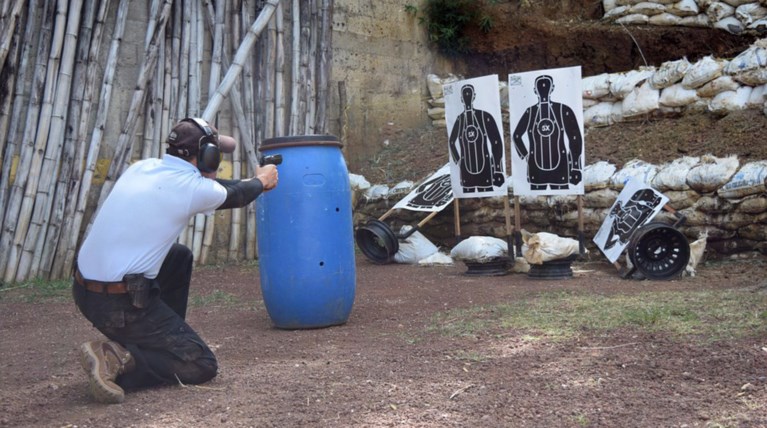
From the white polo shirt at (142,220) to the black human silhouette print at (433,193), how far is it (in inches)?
215

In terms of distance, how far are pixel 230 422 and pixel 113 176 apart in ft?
17.3

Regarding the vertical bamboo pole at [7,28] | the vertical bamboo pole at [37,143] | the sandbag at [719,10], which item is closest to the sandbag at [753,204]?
the sandbag at [719,10]

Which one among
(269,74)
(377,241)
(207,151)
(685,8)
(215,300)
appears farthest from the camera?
(685,8)

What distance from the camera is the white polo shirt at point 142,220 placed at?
395cm

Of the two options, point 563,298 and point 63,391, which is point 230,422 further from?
point 563,298

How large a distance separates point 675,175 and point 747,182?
2.18 ft

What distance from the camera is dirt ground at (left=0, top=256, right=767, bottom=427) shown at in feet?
11.3

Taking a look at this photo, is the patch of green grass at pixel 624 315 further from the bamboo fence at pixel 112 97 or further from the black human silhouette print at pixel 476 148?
the bamboo fence at pixel 112 97

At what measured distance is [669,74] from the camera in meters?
8.88

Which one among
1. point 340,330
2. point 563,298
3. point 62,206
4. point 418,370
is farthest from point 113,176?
point 418,370

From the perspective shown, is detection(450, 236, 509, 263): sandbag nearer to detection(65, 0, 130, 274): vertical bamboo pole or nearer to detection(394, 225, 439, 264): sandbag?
detection(394, 225, 439, 264): sandbag

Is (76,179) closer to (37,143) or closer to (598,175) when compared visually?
(37,143)

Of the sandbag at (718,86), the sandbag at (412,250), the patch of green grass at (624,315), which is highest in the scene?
the sandbag at (718,86)

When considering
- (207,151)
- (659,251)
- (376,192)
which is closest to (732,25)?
(659,251)
